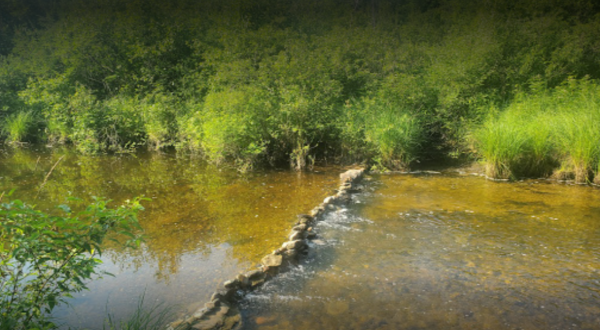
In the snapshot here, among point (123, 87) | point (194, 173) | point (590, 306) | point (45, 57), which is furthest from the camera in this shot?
point (45, 57)

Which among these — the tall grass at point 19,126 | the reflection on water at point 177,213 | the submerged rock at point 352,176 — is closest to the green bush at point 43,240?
the reflection on water at point 177,213

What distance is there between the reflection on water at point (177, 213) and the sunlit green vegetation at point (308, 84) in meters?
1.13

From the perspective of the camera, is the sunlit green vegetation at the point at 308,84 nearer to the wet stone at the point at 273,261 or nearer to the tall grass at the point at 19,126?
the tall grass at the point at 19,126

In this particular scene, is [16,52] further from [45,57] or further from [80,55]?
[80,55]

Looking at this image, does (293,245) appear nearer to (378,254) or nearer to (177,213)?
(378,254)

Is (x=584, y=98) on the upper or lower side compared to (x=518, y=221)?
upper

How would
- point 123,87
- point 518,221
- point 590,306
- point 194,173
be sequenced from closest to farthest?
point 590,306
point 518,221
point 194,173
point 123,87

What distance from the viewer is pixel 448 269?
159 inches

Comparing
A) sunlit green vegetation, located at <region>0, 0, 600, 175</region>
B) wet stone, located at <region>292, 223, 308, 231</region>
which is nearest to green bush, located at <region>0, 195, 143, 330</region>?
wet stone, located at <region>292, 223, 308, 231</region>

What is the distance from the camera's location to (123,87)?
16.5 metres

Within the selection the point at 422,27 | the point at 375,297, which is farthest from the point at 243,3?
the point at 375,297

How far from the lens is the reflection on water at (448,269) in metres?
3.19

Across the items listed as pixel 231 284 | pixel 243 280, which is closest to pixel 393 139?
pixel 243 280

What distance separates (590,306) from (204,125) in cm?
823
